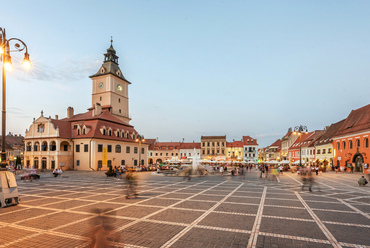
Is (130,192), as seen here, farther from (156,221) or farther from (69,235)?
(69,235)

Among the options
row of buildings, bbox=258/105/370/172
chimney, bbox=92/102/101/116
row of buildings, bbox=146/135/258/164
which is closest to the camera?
row of buildings, bbox=258/105/370/172

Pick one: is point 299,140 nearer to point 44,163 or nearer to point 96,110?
point 96,110

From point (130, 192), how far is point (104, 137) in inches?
1233

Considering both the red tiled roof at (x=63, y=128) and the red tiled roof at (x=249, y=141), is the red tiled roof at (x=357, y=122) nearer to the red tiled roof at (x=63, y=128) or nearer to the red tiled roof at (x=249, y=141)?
the red tiled roof at (x=249, y=141)

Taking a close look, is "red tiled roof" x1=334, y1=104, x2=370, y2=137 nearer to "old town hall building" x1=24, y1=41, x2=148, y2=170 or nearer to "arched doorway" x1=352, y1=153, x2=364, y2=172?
"arched doorway" x1=352, y1=153, x2=364, y2=172

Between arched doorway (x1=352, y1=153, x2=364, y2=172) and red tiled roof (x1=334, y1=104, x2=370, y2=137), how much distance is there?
4399mm

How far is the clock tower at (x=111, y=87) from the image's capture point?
192ft

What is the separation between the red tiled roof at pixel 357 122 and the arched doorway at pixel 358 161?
4.40m

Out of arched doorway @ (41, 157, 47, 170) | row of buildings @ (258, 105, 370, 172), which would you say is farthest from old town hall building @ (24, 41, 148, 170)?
row of buildings @ (258, 105, 370, 172)

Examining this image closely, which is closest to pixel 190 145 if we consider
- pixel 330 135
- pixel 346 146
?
pixel 330 135

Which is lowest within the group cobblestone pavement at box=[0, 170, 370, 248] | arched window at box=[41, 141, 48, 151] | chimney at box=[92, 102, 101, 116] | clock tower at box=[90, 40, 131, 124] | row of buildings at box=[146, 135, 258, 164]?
row of buildings at box=[146, 135, 258, 164]

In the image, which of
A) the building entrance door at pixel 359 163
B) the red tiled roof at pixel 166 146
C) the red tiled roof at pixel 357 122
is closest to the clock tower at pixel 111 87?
the red tiled roof at pixel 166 146

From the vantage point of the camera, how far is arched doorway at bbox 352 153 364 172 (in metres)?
37.2

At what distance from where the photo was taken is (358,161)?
38.4 meters
